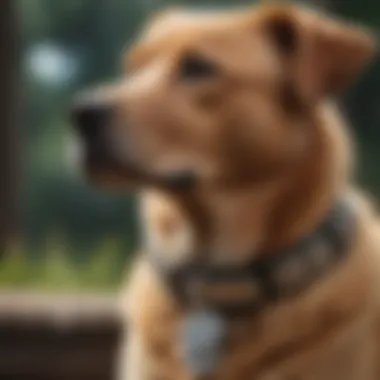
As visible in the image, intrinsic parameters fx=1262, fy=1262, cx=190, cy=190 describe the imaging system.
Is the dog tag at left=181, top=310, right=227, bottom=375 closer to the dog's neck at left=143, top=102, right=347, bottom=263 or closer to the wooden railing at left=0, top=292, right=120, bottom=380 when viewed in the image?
the dog's neck at left=143, top=102, right=347, bottom=263

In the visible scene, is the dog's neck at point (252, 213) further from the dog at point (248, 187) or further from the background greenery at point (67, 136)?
the background greenery at point (67, 136)

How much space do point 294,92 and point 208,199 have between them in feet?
0.53

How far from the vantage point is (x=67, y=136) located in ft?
6.73

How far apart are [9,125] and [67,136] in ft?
0.60

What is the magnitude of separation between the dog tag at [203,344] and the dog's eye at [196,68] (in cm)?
28

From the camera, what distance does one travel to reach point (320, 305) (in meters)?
1.44

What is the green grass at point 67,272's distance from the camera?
2123mm

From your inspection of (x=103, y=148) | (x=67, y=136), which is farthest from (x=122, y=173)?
(x=67, y=136)

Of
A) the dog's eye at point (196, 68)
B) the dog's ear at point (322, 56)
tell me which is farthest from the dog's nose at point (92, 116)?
the dog's ear at point (322, 56)

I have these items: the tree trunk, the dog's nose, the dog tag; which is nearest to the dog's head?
the dog's nose

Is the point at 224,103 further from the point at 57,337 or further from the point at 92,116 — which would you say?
the point at 57,337

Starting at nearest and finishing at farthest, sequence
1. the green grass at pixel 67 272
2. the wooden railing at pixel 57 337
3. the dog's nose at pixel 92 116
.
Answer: the dog's nose at pixel 92 116 → the wooden railing at pixel 57 337 → the green grass at pixel 67 272

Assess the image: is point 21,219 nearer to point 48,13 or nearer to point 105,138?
point 48,13

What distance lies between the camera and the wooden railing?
6.63 feet
